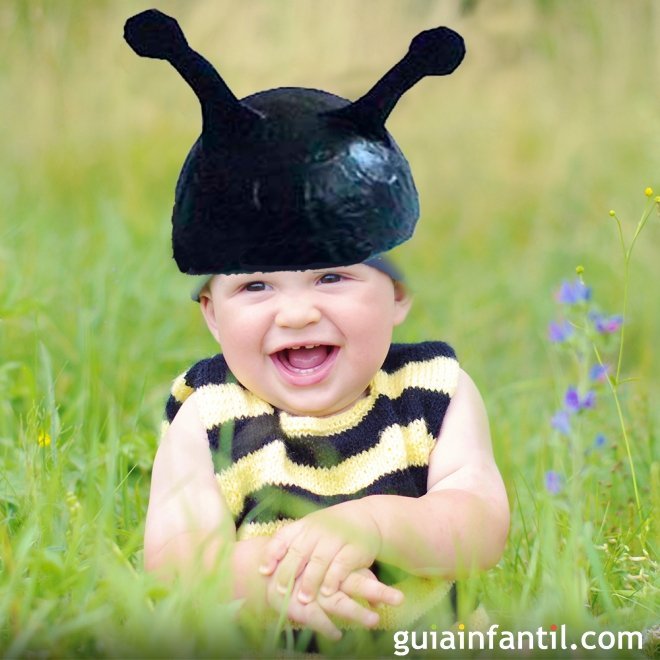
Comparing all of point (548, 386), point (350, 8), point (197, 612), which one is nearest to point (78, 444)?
point (197, 612)

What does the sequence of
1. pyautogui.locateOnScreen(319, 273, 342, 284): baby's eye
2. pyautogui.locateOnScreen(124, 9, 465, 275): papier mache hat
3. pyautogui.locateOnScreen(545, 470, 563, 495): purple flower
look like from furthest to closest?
pyautogui.locateOnScreen(545, 470, 563, 495): purple flower < pyautogui.locateOnScreen(319, 273, 342, 284): baby's eye < pyautogui.locateOnScreen(124, 9, 465, 275): papier mache hat

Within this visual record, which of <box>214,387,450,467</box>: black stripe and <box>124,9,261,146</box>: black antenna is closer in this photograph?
<box>124,9,261,146</box>: black antenna

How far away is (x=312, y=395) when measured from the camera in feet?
7.71

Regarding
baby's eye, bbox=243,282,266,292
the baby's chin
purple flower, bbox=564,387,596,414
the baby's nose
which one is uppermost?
purple flower, bbox=564,387,596,414

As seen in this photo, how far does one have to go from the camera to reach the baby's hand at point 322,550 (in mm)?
2119

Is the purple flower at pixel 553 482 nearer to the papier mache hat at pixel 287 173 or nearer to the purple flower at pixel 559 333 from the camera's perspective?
the purple flower at pixel 559 333

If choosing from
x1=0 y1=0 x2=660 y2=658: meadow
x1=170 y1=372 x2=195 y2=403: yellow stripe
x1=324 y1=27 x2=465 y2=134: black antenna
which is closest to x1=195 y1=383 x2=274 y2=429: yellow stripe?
x1=170 y1=372 x2=195 y2=403: yellow stripe

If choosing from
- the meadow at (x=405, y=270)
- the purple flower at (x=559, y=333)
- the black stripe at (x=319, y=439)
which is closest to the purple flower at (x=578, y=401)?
the meadow at (x=405, y=270)

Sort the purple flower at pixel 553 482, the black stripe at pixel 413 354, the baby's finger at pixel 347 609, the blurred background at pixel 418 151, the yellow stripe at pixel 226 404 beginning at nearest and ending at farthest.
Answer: the baby's finger at pixel 347 609 < the yellow stripe at pixel 226 404 < the black stripe at pixel 413 354 < the purple flower at pixel 553 482 < the blurred background at pixel 418 151

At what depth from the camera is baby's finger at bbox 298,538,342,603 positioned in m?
2.11

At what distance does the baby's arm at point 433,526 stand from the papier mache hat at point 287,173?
43cm

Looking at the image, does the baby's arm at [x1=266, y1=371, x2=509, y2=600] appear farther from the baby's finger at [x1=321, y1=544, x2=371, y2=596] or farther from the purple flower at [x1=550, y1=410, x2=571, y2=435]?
the purple flower at [x1=550, y1=410, x2=571, y2=435]

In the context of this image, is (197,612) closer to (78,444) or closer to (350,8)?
(78,444)

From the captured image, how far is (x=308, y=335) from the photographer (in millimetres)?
2293
